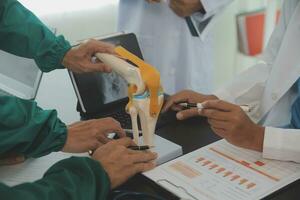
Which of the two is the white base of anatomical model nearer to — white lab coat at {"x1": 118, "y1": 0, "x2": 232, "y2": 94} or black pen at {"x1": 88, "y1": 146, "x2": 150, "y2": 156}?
black pen at {"x1": 88, "y1": 146, "x2": 150, "y2": 156}

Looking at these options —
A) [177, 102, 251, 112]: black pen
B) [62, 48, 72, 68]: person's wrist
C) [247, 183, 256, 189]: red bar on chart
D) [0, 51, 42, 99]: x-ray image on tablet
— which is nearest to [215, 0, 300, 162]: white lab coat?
[177, 102, 251, 112]: black pen

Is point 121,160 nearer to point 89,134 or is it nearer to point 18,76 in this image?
point 89,134

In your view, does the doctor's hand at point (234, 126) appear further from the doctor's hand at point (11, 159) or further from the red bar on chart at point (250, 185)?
the doctor's hand at point (11, 159)

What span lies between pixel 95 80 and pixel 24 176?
38 cm

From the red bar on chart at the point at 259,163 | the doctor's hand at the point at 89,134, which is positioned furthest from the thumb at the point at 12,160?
the red bar on chart at the point at 259,163

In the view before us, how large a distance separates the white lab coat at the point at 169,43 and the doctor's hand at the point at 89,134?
2.47 feet

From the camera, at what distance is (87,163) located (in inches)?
30.6

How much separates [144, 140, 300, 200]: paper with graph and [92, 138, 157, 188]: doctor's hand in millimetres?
28

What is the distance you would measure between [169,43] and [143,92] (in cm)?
84

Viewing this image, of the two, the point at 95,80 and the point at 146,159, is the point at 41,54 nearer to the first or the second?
the point at 95,80

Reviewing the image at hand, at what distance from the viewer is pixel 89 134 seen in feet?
3.09

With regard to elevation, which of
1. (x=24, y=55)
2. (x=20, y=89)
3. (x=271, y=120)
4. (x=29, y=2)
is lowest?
(x=271, y=120)

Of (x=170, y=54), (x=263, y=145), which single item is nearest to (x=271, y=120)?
(x=263, y=145)

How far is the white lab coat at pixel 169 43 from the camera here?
1.67 m
